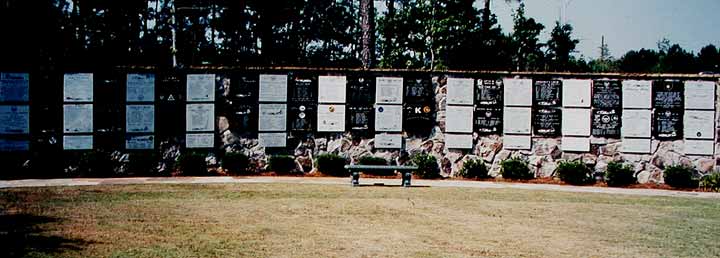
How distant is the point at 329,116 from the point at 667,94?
8445 mm

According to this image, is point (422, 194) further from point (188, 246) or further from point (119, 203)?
point (188, 246)

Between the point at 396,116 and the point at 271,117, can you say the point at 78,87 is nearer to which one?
the point at 271,117

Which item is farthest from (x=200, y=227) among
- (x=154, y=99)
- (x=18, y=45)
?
(x=18, y=45)

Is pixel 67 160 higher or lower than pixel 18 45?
lower

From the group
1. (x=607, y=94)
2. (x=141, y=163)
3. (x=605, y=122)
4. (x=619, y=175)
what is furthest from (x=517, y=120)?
(x=141, y=163)

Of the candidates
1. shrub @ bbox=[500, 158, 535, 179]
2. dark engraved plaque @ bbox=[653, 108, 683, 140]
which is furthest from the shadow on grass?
dark engraved plaque @ bbox=[653, 108, 683, 140]

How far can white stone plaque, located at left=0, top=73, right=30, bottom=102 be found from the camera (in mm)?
16141

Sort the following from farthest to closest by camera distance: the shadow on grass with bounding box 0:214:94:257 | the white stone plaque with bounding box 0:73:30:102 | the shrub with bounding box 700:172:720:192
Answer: the shrub with bounding box 700:172:720:192, the white stone plaque with bounding box 0:73:30:102, the shadow on grass with bounding box 0:214:94:257

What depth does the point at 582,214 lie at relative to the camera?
11.8 metres

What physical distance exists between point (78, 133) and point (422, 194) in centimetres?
853

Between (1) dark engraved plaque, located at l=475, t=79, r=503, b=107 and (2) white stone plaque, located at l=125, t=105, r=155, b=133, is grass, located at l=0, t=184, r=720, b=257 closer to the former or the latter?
(2) white stone plaque, located at l=125, t=105, r=155, b=133

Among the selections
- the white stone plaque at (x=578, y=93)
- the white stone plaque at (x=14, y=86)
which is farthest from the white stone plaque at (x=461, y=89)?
the white stone plaque at (x=14, y=86)

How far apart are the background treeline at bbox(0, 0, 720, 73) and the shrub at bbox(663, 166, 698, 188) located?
8884 millimetres

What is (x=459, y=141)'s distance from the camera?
693 inches
